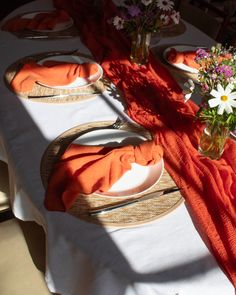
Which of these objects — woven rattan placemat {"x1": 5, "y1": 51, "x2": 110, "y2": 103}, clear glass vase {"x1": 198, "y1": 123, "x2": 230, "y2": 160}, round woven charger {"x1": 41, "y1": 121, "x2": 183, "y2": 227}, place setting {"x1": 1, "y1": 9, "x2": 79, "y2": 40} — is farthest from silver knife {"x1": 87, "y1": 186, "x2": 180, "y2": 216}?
place setting {"x1": 1, "y1": 9, "x2": 79, "y2": 40}

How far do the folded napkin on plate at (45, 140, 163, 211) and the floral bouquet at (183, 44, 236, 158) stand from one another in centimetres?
15

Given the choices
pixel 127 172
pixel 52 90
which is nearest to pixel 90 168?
pixel 127 172

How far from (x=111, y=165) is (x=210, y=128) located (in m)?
0.26

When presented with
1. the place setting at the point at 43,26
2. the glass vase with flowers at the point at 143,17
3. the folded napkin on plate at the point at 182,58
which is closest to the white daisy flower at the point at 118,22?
the glass vase with flowers at the point at 143,17

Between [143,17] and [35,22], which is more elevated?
[143,17]

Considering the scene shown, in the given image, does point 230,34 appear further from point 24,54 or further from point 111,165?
point 111,165

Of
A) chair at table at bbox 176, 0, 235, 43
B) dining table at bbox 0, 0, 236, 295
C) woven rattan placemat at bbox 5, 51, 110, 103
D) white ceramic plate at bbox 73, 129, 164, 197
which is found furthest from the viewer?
chair at table at bbox 176, 0, 235, 43

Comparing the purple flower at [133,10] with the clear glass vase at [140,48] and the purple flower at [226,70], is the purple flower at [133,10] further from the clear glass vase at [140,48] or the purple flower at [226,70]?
the purple flower at [226,70]

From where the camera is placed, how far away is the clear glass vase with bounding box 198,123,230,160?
0.91 metres

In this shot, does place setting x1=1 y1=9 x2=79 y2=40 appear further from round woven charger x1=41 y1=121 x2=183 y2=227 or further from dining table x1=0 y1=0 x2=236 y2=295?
round woven charger x1=41 y1=121 x2=183 y2=227

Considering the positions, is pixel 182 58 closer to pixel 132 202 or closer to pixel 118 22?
pixel 118 22

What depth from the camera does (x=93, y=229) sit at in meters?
0.79

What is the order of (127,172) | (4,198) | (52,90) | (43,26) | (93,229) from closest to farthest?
1. (93,229)
2. (127,172)
3. (52,90)
4. (4,198)
5. (43,26)

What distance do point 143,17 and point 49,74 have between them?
37 cm
